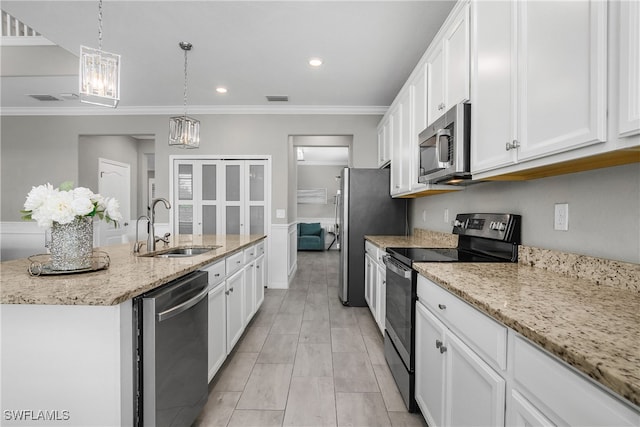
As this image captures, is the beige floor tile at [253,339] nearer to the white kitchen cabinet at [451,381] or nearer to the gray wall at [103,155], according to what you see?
the white kitchen cabinet at [451,381]

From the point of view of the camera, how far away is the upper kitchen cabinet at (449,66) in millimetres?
1806

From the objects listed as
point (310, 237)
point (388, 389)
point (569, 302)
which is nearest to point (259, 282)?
point (388, 389)

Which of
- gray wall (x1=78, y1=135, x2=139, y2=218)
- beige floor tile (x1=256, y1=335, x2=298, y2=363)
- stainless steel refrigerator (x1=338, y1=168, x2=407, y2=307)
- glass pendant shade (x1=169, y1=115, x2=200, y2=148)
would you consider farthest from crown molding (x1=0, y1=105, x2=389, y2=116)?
beige floor tile (x1=256, y1=335, x2=298, y2=363)

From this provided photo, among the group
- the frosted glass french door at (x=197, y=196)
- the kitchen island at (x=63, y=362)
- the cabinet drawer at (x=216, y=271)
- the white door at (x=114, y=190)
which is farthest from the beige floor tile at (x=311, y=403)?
the white door at (x=114, y=190)

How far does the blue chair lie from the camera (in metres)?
8.61

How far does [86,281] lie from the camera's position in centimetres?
128

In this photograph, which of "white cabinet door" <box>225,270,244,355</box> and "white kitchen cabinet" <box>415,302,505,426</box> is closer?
"white kitchen cabinet" <box>415,302,505,426</box>

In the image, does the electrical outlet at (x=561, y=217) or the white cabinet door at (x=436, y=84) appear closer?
the electrical outlet at (x=561, y=217)

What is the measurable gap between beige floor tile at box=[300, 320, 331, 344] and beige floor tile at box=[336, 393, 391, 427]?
86 cm

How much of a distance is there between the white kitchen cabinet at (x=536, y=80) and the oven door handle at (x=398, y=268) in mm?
677

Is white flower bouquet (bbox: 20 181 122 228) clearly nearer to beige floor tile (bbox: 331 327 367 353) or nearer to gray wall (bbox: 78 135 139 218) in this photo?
beige floor tile (bbox: 331 327 367 353)

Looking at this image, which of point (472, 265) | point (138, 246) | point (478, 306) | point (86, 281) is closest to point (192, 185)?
point (138, 246)

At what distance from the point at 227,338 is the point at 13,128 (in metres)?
5.41

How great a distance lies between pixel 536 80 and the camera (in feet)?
4.01
